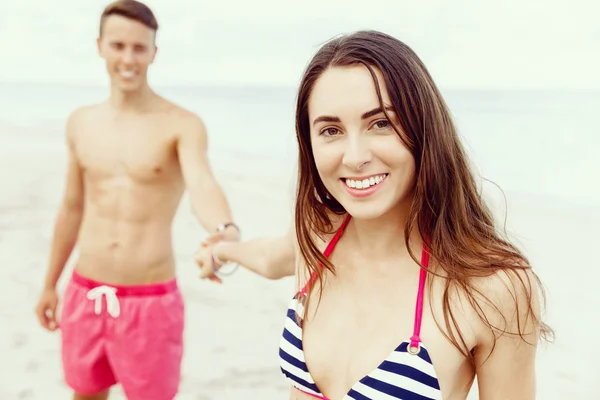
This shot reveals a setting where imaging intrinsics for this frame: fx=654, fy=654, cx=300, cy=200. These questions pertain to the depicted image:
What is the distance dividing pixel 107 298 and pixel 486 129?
65.3 ft

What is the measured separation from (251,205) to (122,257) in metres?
8.35

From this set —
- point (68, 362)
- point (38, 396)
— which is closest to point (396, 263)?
point (68, 362)

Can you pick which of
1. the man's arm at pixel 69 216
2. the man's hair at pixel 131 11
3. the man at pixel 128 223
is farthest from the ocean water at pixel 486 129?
the man's arm at pixel 69 216

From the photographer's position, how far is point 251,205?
1114 cm

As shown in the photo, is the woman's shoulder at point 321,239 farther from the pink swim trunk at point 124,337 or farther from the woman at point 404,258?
the pink swim trunk at point 124,337

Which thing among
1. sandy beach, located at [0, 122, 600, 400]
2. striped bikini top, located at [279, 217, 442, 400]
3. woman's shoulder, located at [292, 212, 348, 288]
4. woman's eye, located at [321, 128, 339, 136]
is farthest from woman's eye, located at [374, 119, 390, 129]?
sandy beach, located at [0, 122, 600, 400]

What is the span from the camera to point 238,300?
6.53 meters

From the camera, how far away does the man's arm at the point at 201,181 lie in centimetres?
255

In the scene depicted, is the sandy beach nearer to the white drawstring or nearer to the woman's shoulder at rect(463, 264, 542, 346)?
the woman's shoulder at rect(463, 264, 542, 346)

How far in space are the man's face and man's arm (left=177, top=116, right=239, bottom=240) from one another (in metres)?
0.29

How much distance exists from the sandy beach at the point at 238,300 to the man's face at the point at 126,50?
3.13 ft

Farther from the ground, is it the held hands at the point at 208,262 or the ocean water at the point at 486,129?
the held hands at the point at 208,262

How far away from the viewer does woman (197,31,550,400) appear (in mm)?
1500

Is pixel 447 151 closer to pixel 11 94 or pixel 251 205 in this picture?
pixel 251 205
